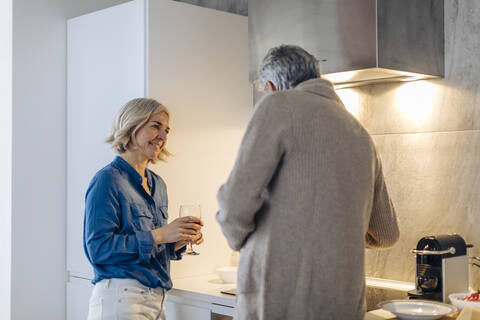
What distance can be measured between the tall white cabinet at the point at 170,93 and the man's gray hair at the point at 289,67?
0.94 metres

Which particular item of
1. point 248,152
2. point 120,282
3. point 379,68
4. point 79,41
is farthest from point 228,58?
point 248,152

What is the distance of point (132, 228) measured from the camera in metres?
2.15

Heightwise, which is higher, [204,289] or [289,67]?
[289,67]

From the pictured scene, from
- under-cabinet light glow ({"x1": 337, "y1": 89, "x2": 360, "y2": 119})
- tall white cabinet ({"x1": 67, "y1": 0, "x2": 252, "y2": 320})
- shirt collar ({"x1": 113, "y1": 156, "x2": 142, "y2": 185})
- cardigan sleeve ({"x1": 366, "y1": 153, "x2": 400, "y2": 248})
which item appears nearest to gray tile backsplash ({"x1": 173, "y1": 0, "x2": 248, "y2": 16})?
tall white cabinet ({"x1": 67, "y1": 0, "x2": 252, "y2": 320})

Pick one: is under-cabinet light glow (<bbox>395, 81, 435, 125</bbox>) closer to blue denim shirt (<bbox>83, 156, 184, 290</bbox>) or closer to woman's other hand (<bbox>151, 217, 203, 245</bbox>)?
woman's other hand (<bbox>151, 217, 203, 245</bbox>)

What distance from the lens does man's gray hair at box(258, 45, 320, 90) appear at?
→ 1.66 metres

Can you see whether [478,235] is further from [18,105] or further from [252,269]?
[18,105]

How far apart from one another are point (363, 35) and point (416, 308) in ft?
3.02

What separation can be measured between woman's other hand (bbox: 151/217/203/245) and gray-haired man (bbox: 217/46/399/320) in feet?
2.07

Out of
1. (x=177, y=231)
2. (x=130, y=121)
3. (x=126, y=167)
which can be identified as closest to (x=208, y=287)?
(x=177, y=231)

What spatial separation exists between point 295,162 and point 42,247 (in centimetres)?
176

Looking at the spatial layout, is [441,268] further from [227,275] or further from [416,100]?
[227,275]

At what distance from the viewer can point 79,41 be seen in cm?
290

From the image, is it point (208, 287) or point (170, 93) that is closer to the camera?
point (208, 287)
